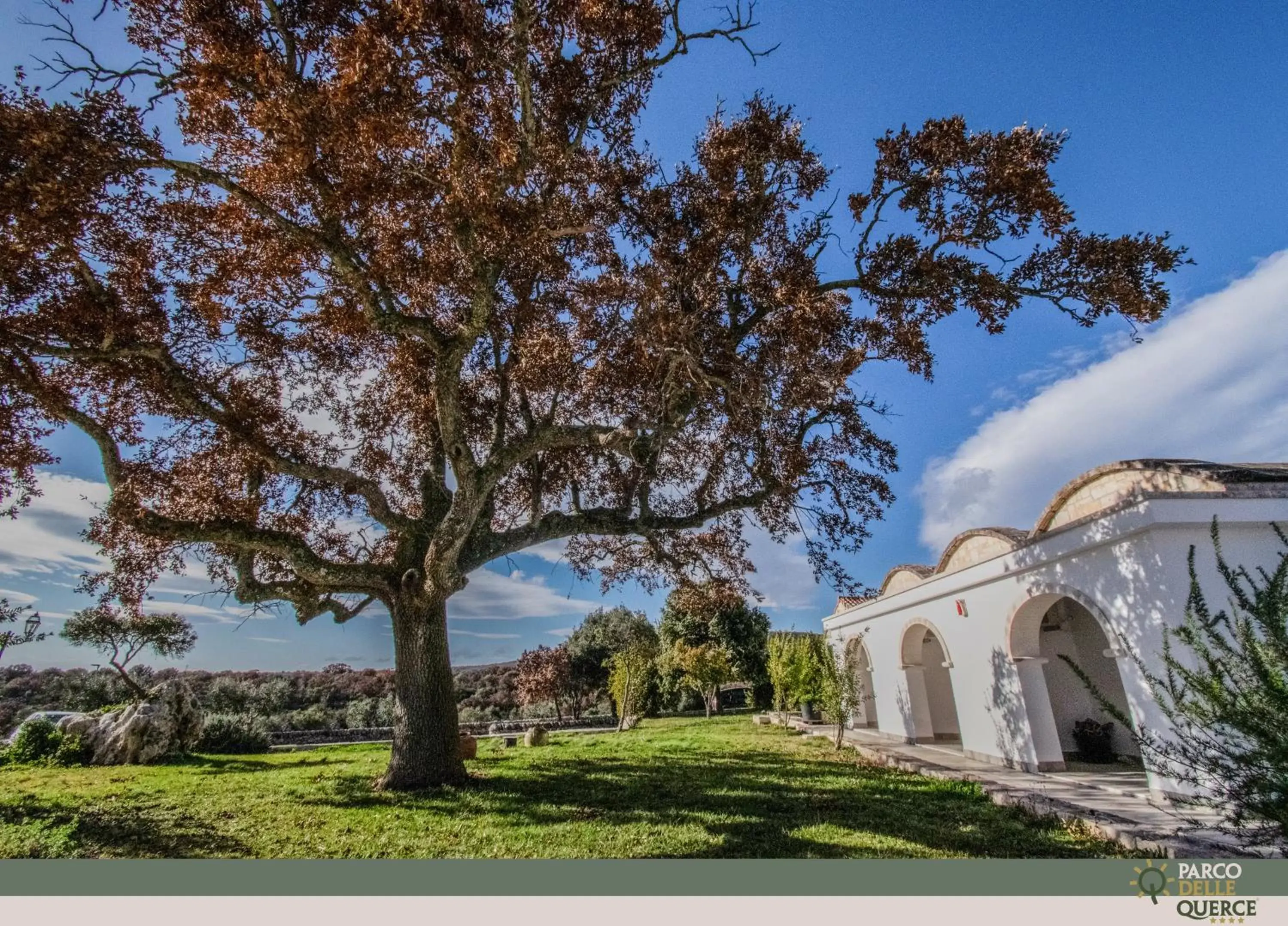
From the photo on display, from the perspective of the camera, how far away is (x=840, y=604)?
12867 millimetres

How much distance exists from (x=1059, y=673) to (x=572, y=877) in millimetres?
8830

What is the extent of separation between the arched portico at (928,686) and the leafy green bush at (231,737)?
1335cm

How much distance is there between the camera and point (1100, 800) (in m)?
5.54

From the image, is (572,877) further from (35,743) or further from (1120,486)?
(35,743)

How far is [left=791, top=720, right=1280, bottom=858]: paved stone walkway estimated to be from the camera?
12.7 ft

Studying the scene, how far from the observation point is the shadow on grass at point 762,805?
4301 millimetres

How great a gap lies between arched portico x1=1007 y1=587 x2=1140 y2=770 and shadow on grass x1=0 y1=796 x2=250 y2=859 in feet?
28.1

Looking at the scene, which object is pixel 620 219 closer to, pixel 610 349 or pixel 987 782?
pixel 610 349

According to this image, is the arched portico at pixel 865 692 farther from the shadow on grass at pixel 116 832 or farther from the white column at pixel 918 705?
the shadow on grass at pixel 116 832

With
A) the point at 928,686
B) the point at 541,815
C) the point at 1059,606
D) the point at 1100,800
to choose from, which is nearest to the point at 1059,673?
the point at 1059,606

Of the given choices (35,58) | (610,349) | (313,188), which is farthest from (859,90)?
(35,58)

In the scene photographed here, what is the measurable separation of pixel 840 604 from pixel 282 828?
435 inches

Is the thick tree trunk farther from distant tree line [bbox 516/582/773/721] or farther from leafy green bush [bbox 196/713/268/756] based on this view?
distant tree line [bbox 516/582/773/721]
